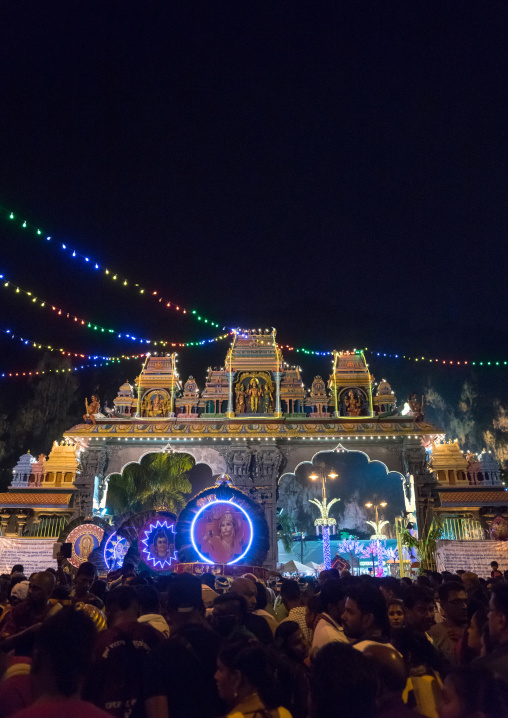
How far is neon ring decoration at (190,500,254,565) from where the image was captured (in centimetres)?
1341

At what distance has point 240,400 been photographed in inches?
879

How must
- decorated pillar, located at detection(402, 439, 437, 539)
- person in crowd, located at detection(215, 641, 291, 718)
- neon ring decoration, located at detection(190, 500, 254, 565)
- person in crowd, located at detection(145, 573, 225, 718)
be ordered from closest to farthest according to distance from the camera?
person in crowd, located at detection(215, 641, 291, 718)
person in crowd, located at detection(145, 573, 225, 718)
neon ring decoration, located at detection(190, 500, 254, 565)
decorated pillar, located at detection(402, 439, 437, 539)

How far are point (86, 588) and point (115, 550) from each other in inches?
289

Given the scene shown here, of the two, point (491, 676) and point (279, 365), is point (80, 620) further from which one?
point (279, 365)

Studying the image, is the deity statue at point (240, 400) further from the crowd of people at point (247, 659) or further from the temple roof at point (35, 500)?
the crowd of people at point (247, 659)

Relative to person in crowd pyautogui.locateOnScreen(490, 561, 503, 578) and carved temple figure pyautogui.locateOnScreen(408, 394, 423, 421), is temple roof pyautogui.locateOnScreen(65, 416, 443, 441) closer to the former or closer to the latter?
carved temple figure pyautogui.locateOnScreen(408, 394, 423, 421)

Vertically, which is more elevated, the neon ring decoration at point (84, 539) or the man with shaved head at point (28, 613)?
the neon ring decoration at point (84, 539)

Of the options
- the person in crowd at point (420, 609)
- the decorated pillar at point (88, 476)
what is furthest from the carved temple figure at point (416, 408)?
the person in crowd at point (420, 609)

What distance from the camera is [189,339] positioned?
48.6m

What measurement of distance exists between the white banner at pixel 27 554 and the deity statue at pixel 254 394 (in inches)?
376

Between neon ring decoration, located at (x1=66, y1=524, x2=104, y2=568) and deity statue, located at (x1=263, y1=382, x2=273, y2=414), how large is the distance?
8848 mm

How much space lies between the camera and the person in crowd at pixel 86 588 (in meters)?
5.88

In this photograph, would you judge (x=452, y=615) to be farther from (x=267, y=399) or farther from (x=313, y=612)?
(x=267, y=399)

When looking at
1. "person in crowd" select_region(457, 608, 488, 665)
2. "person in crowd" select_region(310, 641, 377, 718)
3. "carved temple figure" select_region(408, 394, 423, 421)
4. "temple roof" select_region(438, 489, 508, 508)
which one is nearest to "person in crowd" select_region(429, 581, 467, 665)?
"person in crowd" select_region(457, 608, 488, 665)
